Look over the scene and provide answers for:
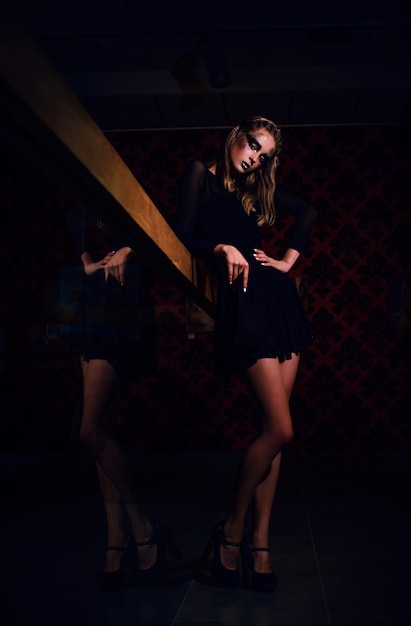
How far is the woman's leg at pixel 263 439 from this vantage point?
192cm

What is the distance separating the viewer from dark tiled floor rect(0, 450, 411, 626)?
85 cm

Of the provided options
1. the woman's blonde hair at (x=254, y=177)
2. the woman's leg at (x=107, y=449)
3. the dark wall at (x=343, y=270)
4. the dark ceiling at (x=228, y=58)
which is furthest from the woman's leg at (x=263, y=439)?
the dark ceiling at (x=228, y=58)

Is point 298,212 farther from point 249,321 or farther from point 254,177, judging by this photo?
point 249,321

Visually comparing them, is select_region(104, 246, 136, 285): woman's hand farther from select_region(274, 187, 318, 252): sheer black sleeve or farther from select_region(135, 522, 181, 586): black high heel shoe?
select_region(274, 187, 318, 252): sheer black sleeve

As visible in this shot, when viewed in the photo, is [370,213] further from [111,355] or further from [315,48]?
[111,355]

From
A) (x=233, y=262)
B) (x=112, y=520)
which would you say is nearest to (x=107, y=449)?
(x=112, y=520)

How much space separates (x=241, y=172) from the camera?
2031 millimetres

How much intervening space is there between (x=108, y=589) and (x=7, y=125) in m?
0.94

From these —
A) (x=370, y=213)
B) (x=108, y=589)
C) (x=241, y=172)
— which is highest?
(x=370, y=213)

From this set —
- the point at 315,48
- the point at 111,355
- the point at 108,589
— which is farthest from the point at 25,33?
the point at 315,48

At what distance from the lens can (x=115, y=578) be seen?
1324 millimetres

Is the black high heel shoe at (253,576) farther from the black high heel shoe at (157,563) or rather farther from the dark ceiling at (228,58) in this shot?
the dark ceiling at (228,58)

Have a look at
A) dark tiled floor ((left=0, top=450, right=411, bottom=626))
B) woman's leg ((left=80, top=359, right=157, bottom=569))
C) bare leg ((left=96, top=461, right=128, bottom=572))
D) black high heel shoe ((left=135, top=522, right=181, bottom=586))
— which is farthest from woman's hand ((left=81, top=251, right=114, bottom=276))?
black high heel shoe ((left=135, top=522, right=181, bottom=586))

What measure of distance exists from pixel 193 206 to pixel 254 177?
0.31 metres
